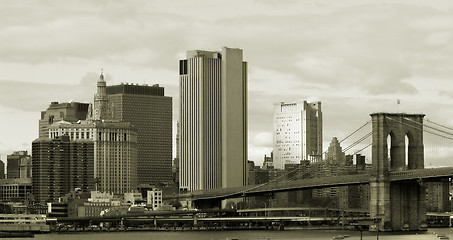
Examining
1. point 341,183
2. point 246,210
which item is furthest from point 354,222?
point 246,210

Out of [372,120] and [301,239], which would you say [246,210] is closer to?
[372,120]

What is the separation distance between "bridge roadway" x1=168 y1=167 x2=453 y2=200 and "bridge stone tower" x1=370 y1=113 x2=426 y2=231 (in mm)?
1545

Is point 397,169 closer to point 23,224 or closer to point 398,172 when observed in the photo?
point 398,172

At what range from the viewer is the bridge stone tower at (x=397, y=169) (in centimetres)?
13262

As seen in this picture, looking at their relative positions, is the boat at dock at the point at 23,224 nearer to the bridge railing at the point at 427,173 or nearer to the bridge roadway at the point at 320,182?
the bridge roadway at the point at 320,182

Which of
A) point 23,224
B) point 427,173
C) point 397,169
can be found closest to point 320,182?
point 397,169

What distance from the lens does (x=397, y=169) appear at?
5310 inches

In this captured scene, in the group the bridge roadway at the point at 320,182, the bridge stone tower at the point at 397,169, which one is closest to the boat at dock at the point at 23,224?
the bridge roadway at the point at 320,182

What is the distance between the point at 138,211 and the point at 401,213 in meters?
61.9

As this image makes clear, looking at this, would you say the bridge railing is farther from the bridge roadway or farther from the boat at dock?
the boat at dock

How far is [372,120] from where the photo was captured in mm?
135875

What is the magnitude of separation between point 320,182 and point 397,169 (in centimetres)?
1457

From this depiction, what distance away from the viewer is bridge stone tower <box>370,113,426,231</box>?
133 metres

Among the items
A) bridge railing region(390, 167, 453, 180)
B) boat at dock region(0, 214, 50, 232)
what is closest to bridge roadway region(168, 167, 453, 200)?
bridge railing region(390, 167, 453, 180)
